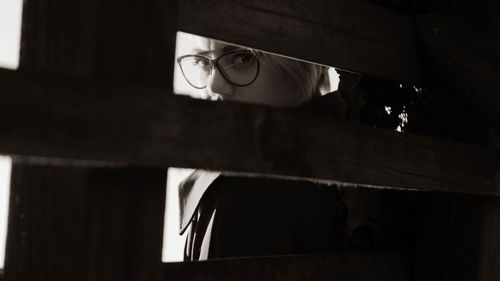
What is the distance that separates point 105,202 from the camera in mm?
741

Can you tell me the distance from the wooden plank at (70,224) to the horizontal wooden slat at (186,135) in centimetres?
10

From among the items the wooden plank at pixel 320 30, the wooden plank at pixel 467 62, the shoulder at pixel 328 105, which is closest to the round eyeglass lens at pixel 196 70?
the shoulder at pixel 328 105

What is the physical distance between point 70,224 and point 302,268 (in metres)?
0.59

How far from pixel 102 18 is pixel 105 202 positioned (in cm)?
23

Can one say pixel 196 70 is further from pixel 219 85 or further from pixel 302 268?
pixel 302 268

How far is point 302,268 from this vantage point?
1189 mm

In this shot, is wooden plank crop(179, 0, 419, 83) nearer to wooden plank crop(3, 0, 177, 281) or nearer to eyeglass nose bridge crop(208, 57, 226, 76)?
wooden plank crop(3, 0, 177, 281)

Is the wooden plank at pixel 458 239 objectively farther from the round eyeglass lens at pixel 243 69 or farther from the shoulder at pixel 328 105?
the round eyeglass lens at pixel 243 69

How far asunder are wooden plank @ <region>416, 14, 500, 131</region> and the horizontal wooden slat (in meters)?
0.28

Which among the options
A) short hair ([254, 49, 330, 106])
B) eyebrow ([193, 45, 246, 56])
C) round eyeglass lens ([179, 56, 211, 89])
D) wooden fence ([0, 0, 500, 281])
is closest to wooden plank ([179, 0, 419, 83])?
wooden fence ([0, 0, 500, 281])

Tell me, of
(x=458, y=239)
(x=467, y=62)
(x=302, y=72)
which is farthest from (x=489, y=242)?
(x=302, y=72)

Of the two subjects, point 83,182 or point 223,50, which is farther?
point 223,50

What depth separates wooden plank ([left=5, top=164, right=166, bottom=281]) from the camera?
0.72m

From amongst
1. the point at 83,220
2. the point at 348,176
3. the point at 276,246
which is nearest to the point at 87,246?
the point at 83,220
